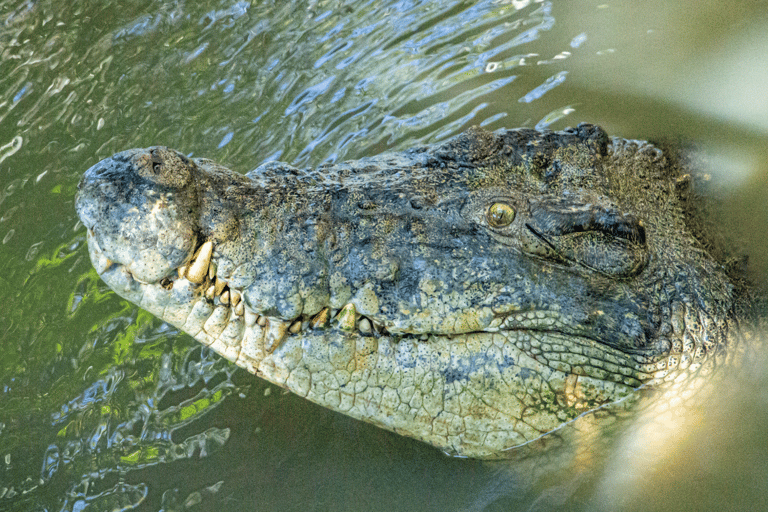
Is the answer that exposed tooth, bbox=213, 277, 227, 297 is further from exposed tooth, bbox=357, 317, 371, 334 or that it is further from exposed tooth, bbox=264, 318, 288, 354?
exposed tooth, bbox=357, 317, 371, 334

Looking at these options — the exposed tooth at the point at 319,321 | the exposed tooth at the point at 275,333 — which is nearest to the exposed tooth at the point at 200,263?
the exposed tooth at the point at 275,333

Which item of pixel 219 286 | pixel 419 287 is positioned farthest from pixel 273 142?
pixel 419 287

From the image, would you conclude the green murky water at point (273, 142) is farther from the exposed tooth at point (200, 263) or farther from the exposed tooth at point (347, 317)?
the exposed tooth at point (200, 263)

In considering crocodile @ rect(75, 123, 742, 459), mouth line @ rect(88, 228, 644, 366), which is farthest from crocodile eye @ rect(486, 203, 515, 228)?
mouth line @ rect(88, 228, 644, 366)

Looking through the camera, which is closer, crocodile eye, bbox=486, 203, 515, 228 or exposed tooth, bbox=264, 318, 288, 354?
exposed tooth, bbox=264, 318, 288, 354

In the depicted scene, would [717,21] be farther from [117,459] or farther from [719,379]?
[117,459]

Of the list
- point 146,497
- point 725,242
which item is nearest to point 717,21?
point 725,242
